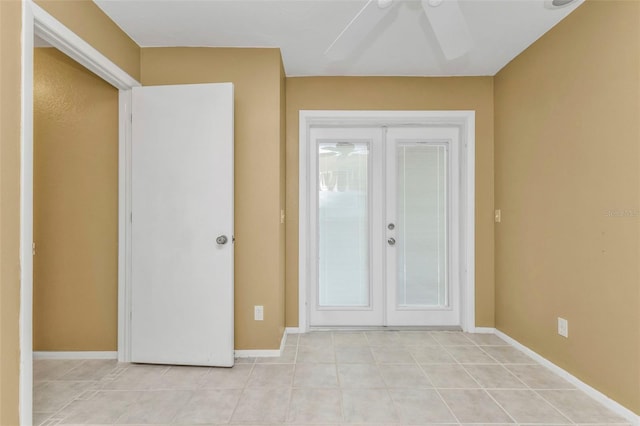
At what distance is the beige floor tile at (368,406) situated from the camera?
175 cm

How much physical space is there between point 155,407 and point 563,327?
8.71ft

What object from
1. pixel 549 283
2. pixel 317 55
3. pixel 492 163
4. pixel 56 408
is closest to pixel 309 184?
pixel 317 55

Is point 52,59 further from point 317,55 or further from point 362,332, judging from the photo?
point 362,332

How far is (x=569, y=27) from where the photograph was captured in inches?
84.1

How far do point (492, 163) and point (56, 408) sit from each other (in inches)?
147

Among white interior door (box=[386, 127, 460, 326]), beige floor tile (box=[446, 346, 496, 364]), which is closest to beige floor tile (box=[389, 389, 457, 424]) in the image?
beige floor tile (box=[446, 346, 496, 364])

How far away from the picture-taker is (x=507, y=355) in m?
2.55

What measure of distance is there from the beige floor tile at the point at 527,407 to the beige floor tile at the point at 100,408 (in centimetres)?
219

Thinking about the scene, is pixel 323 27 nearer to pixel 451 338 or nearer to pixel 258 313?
pixel 258 313

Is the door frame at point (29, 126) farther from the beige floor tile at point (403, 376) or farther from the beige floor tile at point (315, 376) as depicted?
the beige floor tile at point (403, 376)

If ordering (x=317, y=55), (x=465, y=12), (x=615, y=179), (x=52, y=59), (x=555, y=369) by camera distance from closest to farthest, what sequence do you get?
(x=615, y=179), (x=465, y=12), (x=555, y=369), (x=52, y=59), (x=317, y=55)

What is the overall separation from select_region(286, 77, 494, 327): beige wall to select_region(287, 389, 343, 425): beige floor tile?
3.55ft

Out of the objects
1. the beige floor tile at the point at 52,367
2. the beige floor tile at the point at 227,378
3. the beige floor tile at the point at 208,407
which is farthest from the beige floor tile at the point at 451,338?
the beige floor tile at the point at 52,367

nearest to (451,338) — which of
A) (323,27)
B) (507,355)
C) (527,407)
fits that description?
(507,355)
